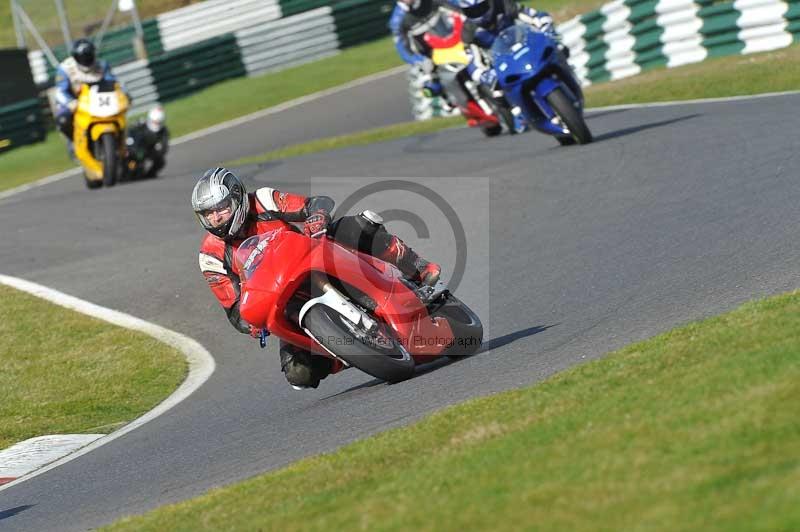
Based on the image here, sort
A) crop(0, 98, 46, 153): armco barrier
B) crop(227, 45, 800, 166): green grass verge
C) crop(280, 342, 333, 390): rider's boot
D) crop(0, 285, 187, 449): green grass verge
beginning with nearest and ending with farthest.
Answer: crop(280, 342, 333, 390): rider's boot, crop(0, 285, 187, 449): green grass verge, crop(227, 45, 800, 166): green grass verge, crop(0, 98, 46, 153): armco barrier

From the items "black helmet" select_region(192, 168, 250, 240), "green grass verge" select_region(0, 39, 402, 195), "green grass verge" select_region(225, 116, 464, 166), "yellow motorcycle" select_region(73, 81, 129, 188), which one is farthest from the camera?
"green grass verge" select_region(0, 39, 402, 195)

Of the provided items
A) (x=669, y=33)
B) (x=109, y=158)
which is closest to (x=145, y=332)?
(x=109, y=158)

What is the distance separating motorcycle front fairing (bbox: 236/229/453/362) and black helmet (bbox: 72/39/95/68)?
41.7ft

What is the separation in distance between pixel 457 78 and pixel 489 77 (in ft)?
11.2

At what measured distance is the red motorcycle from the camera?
7.13 meters

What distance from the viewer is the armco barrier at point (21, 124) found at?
98.3ft

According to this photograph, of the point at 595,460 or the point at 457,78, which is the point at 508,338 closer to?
the point at 595,460

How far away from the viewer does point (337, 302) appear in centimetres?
714

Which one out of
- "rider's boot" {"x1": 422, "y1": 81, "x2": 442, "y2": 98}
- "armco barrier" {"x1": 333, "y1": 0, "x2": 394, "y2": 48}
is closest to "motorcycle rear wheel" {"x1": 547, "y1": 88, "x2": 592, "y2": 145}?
"rider's boot" {"x1": 422, "y1": 81, "x2": 442, "y2": 98}

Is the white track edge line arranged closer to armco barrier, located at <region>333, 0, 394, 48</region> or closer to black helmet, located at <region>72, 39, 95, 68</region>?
black helmet, located at <region>72, 39, 95, 68</region>

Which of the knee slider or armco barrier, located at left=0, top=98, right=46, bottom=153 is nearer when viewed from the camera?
the knee slider

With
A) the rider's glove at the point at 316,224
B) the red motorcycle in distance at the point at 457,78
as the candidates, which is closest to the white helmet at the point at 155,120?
the red motorcycle in distance at the point at 457,78

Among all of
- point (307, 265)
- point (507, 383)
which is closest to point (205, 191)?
point (307, 265)

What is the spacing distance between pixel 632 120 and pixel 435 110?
9160 millimetres
